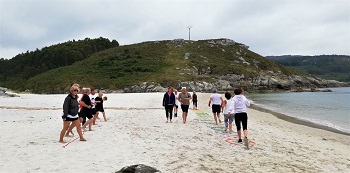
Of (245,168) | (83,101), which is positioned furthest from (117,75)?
(245,168)

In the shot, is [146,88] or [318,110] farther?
[146,88]

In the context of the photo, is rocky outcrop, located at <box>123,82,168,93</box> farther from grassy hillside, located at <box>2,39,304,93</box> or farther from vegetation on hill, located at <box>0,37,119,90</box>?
vegetation on hill, located at <box>0,37,119,90</box>

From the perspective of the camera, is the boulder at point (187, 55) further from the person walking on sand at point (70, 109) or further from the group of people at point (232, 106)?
the person walking on sand at point (70, 109)

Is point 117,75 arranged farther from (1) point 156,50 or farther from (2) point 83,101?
(2) point 83,101

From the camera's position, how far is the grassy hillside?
253 ft

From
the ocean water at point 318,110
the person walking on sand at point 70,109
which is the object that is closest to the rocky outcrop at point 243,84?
the ocean water at point 318,110

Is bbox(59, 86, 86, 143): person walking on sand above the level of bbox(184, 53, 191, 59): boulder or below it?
below

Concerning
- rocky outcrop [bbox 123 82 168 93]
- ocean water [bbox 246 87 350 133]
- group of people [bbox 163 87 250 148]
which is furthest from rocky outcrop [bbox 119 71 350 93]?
group of people [bbox 163 87 250 148]

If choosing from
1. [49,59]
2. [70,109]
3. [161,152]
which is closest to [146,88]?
[49,59]

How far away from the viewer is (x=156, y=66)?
3536 inches

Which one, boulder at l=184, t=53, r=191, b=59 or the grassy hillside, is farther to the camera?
boulder at l=184, t=53, r=191, b=59

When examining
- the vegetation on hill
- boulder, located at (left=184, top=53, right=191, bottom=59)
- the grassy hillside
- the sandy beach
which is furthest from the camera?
the vegetation on hill

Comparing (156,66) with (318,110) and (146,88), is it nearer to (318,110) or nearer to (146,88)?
(146,88)

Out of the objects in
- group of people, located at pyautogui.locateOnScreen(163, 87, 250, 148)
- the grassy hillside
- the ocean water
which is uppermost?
the grassy hillside
